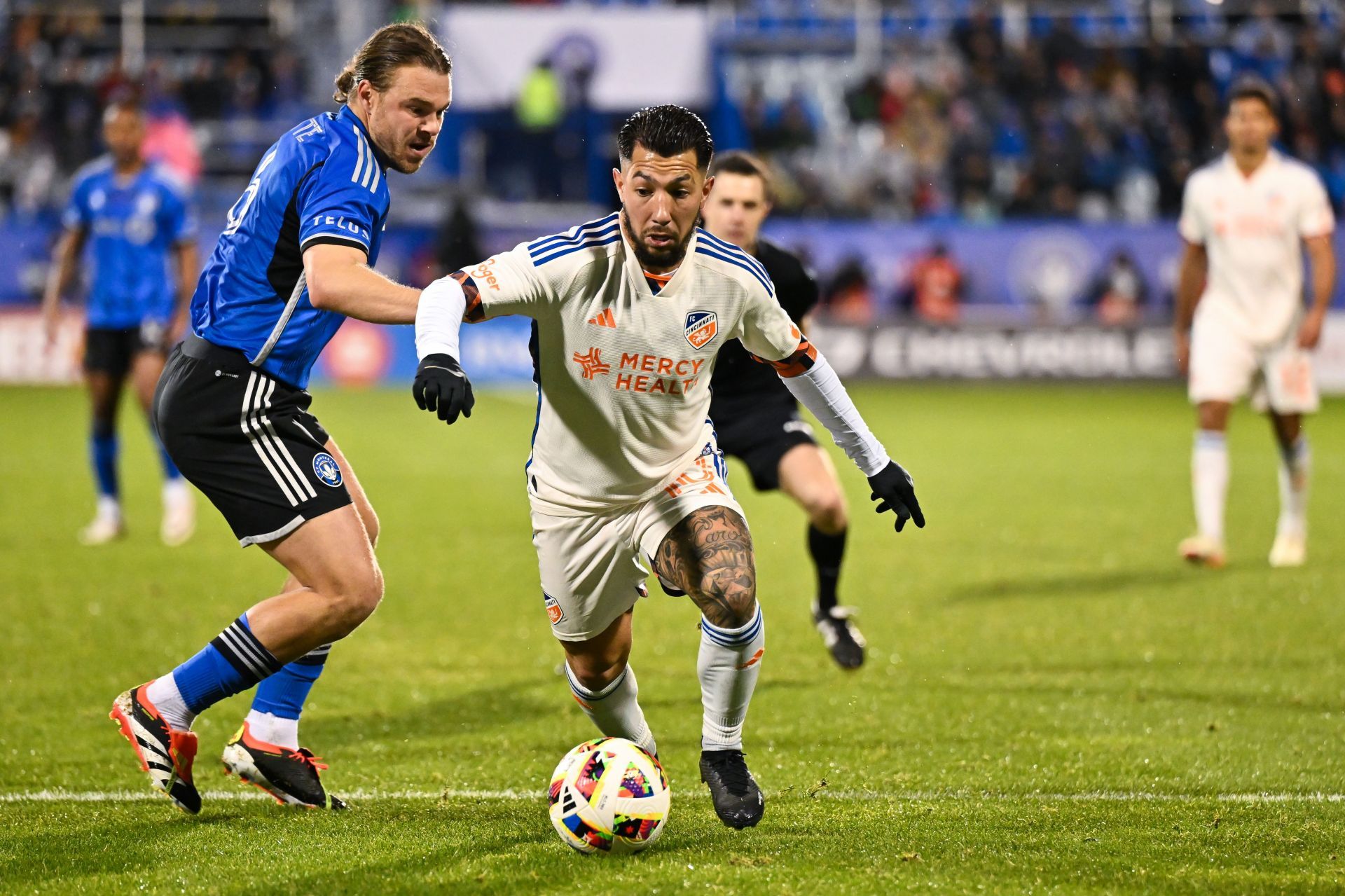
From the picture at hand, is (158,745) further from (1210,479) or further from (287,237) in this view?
(1210,479)

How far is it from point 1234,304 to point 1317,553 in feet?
5.43

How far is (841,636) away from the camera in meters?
6.70

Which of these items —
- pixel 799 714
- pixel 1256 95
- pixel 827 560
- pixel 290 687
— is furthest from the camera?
pixel 1256 95

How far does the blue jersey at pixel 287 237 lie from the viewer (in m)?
4.27

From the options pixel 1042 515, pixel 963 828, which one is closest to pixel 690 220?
pixel 963 828

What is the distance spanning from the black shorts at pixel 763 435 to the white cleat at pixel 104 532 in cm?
502

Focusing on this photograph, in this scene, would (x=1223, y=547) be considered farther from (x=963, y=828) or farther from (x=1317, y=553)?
(x=963, y=828)

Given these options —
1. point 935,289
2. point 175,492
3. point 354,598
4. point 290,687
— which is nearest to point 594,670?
point 354,598

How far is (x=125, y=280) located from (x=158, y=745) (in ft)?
21.7

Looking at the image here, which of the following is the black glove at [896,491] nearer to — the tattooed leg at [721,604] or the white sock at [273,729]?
the tattooed leg at [721,604]

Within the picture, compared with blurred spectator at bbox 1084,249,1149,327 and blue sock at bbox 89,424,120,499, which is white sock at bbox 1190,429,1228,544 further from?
blurred spectator at bbox 1084,249,1149,327

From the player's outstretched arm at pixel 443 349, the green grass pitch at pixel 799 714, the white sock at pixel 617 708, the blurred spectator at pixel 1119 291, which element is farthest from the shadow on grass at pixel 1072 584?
the blurred spectator at pixel 1119 291

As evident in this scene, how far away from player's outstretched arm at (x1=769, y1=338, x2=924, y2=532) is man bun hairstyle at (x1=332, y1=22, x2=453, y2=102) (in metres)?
1.35

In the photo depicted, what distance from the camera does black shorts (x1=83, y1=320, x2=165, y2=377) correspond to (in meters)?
10.1
